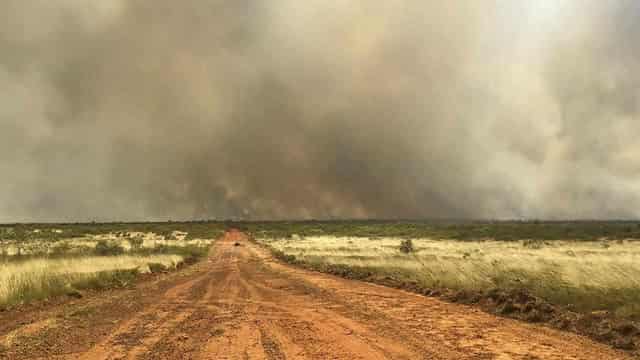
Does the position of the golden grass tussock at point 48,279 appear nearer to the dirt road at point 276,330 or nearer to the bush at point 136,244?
the dirt road at point 276,330

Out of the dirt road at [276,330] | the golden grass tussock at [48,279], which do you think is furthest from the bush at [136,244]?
the dirt road at [276,330]

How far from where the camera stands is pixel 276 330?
1330 cm

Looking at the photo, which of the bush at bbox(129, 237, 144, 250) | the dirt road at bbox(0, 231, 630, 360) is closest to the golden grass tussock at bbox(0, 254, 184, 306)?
the dirt road at bbox(0, 231, 630, 360)

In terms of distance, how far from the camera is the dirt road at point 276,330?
10.8 metres

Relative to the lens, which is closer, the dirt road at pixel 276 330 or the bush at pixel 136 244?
the dirt road at pixel 276 330

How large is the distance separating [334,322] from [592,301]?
7847 mm

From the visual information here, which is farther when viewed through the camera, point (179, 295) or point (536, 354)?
point (179, 295)

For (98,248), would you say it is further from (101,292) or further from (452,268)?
(452,268)

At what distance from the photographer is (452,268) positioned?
27812 millimetres

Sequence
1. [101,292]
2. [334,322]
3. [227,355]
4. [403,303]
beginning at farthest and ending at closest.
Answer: [101,292]
[403,303]
[334,322]
[227,355]

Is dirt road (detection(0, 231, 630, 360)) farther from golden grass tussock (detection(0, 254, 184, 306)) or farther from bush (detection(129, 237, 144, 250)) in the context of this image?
bush (detection(129, 237, 144, 250))

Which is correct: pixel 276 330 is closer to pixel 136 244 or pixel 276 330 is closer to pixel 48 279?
pixel 48 279

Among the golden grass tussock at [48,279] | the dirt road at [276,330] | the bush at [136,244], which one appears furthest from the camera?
the bush at [136,244]

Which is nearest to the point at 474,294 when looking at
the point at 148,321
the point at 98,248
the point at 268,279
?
the point at 148,321
